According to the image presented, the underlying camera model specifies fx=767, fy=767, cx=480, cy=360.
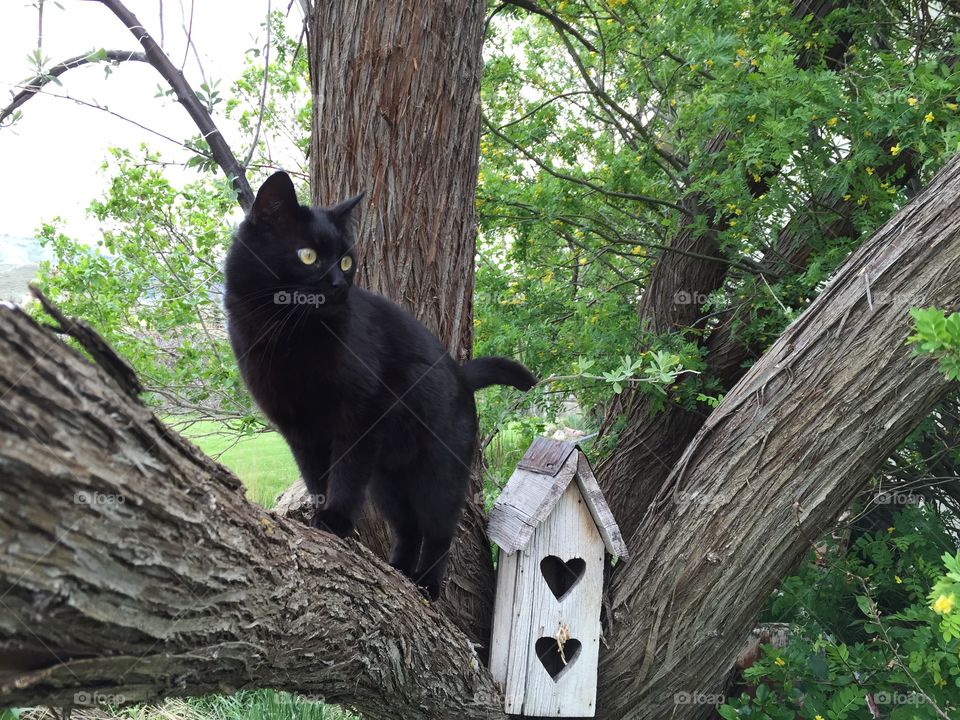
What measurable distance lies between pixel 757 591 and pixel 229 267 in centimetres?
192

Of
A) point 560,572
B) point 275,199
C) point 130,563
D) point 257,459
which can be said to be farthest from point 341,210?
point 257,459

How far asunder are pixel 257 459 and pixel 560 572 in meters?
4.50

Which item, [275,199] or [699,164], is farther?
[699,164]

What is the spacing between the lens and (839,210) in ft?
10.7

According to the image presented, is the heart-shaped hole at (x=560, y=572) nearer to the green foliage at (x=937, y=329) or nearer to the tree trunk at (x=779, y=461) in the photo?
the tree trunk at (x=779, y=461)

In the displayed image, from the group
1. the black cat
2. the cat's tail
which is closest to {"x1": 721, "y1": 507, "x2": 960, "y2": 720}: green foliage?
the cat's tail

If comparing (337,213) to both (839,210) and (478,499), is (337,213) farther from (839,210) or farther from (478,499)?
(839,210)

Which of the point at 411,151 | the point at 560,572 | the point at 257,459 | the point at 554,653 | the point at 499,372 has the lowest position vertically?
the point at 554,653

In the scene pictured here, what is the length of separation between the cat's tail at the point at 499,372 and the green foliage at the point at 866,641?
120 cm

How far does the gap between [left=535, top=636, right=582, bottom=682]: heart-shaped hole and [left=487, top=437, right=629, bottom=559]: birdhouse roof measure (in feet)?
1.07

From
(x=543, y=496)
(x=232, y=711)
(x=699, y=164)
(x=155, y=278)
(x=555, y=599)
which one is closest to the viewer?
(x=543, y=496)

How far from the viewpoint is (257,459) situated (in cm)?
655

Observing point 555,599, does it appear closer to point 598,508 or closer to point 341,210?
point 598,508

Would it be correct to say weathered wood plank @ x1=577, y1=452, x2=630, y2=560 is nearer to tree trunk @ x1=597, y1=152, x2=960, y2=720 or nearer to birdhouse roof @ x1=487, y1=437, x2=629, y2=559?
birdhouse roof @ x1=487, y1=437, x2=629, y2=559
